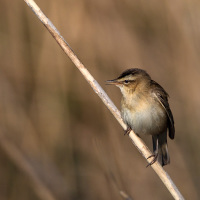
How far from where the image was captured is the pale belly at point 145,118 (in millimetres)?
3221

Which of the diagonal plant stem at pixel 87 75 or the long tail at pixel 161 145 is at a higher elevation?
the diagonal plant stem at pixel 87 75

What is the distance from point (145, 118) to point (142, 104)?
0.39ft

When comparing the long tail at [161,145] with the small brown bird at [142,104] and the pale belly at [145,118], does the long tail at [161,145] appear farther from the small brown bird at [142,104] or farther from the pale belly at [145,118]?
the pale belly at [145,118]

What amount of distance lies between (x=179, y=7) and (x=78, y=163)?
2.27 m

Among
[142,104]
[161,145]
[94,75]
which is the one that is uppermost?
[94,75]

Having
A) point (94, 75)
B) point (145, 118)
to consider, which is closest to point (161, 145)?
point (145, 118)

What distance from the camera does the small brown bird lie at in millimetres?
3239

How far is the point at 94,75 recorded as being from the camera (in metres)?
4.69

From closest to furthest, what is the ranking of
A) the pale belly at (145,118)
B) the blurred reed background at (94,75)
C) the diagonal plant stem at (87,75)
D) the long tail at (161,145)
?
the diagonal plant stem at (87,75)
the pale belly at (145,118)
the long tail at (161,145)
the blurred reed background at (94,75)

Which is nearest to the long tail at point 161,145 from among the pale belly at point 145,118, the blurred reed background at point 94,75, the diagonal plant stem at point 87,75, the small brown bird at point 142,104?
the small brown bird at point 142,104

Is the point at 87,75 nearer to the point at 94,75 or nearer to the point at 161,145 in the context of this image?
the point at 161,145

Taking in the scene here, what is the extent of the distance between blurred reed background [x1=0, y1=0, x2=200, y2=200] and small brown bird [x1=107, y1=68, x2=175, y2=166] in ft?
2.85

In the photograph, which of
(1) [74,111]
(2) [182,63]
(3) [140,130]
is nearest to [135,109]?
(3) [140,130]

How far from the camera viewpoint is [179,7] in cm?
427
